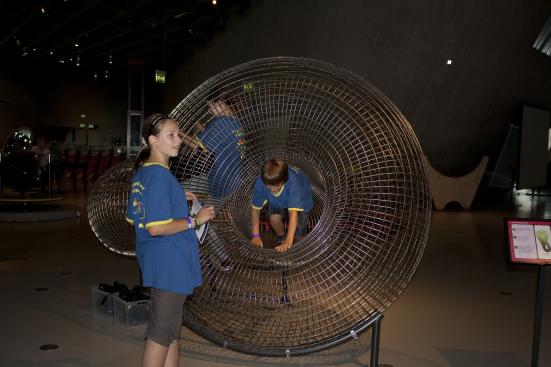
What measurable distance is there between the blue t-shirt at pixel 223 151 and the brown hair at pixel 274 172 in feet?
0.59

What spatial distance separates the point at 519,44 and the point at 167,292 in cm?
1212

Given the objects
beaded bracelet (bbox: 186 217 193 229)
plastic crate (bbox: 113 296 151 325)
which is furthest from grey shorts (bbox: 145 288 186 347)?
plastic crate (bbox: 113 296 151 325)

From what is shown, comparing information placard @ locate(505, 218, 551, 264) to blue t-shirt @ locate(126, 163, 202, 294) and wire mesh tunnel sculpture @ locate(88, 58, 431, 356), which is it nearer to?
wire mesh tunnel sculpture @ locate(88, 58, 431, 356)

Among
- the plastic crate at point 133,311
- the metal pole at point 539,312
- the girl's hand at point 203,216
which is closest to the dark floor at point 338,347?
the plastic crate at point 133,311

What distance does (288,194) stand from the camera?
3.64 m

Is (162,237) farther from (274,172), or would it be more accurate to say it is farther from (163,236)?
(274,172)

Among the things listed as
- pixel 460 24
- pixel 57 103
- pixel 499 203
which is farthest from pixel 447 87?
pixel 57 103

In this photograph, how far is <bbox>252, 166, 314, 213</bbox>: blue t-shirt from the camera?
3.60 m

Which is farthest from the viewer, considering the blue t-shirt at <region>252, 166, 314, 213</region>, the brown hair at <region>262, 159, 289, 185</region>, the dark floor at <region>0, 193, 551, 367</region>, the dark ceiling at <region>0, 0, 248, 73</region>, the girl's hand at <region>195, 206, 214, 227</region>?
the dark ceiling at <region>0, 0, 248, 73</region>

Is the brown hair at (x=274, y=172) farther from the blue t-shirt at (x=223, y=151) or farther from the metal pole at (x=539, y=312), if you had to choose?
the metal pole at (x=539, y=312)

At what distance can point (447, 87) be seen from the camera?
12.1 metres

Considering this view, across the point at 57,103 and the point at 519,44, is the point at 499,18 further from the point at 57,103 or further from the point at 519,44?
the point at 57,103

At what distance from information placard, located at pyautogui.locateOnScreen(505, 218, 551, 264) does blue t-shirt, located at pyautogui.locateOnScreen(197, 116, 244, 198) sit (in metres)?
1.45

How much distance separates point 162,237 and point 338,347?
1.54m
